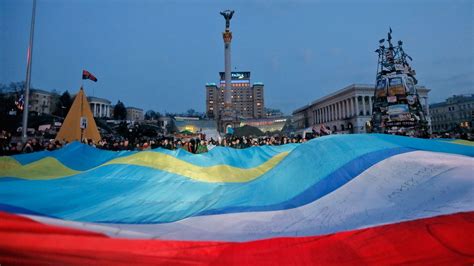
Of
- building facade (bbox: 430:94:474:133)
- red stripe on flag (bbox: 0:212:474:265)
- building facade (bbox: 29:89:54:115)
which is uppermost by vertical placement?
building facade (bbox: 29:89:54:115)

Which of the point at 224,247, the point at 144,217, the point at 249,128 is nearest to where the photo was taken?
the point at 224,247

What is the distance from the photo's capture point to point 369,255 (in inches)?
67.2

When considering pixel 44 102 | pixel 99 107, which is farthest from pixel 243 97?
pixel 44 102

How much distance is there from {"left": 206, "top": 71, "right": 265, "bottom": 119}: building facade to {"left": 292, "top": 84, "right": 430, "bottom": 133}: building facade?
47.0 metres

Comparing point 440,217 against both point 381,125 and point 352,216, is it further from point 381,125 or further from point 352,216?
point 381,125

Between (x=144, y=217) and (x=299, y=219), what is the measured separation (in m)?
1.94

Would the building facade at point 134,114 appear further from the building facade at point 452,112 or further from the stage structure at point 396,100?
the building facade at point 452,112

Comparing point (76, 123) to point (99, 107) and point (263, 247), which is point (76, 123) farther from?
point (99, 107)

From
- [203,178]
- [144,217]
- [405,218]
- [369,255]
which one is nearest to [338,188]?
[405,218]

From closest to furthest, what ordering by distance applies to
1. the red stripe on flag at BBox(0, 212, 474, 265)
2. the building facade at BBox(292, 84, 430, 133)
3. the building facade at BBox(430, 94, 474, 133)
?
1. the red stripe on flag at BBox(0, 212, 474, 265)
2. the building facade at BBox(292, 84, 430, 133)
3. the building facade at BBox(430, 94, 474, 133)

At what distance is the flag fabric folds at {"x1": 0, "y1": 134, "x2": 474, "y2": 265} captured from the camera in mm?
1514

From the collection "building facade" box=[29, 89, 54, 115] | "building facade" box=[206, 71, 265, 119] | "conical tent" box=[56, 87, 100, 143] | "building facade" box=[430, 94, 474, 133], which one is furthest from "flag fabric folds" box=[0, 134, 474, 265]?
"building facade" box=[206, 71, 265, 119]

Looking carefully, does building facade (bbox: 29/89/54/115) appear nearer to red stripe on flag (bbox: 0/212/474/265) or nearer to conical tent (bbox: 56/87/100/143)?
conical tent (bbox: 56/87/100/143)

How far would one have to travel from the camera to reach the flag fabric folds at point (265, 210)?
151cm
